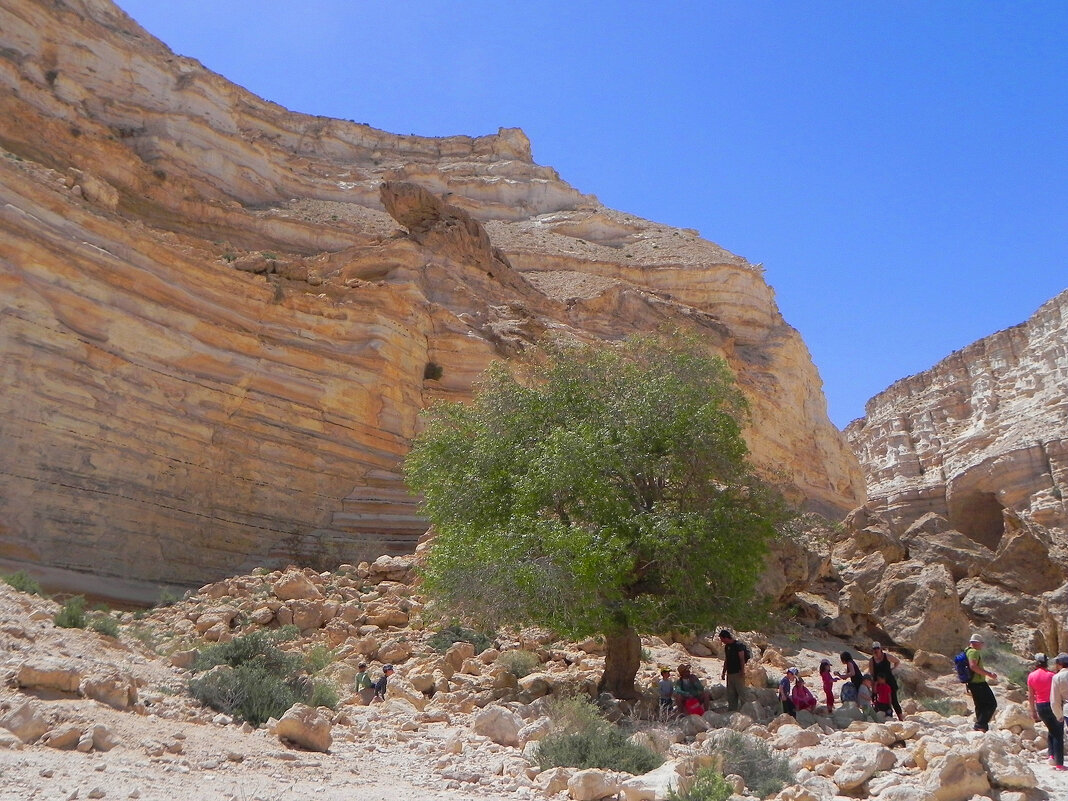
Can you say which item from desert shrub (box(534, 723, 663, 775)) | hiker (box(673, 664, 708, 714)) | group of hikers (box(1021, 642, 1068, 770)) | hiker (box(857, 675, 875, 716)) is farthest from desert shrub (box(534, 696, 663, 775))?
hiker (box(857, 675, 875, 716))

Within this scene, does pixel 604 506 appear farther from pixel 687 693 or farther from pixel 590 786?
pixel 590 786

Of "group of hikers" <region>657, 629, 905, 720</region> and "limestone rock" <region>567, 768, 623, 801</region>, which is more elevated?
"group of hikers" <region>657, 629, 905, 720</region>

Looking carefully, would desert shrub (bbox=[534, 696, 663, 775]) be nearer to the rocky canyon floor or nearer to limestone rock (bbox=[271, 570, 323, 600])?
the rocky canyon floor

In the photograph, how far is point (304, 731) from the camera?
304 inches

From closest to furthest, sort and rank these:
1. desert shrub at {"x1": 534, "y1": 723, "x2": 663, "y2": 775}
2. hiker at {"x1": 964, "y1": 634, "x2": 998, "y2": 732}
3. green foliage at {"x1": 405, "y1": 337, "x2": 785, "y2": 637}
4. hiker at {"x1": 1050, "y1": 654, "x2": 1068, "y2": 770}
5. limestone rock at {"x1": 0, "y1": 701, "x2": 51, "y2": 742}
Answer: limestone rock at {"x1": 0, "y1": 701, "x2": 51, "y2": 742}
desert shrub at {"x1": 534, "y1": 723, "x2": 663, "y2": 775}
hiker at {"x1": 1050, "y1": 654, "x2": 1068, "y2": 770}
hiker at {"x1": 964, "y1": 634, "x2": 998, "y2": 732}
green foliage at {"x1": 405, "y1": 337, "x2": 785, "y2": 637}

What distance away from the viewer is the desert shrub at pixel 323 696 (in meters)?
9.40

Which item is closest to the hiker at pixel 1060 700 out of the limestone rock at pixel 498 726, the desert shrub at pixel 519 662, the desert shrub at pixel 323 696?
the limestone rock at pixel 498 726

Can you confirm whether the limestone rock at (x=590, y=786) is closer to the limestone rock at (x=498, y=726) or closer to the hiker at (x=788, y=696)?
the limestone rock at (x=498, y=726)

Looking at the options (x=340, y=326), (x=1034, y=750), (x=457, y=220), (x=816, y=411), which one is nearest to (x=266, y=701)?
(x=1034, y=750)

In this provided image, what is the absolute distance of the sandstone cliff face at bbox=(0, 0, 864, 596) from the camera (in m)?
15.3

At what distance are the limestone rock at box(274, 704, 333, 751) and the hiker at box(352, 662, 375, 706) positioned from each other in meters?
2.62

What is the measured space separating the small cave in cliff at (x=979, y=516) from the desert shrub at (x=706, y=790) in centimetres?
3864

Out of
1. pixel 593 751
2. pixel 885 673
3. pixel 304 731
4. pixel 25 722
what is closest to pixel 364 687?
pixel 304 731

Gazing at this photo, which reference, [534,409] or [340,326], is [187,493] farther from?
[534,409]
